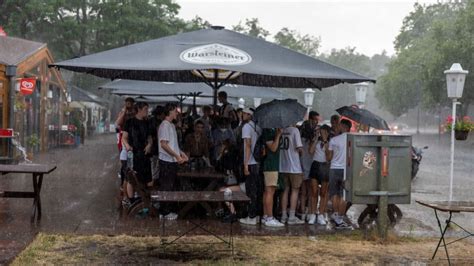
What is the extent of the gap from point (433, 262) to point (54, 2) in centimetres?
3524

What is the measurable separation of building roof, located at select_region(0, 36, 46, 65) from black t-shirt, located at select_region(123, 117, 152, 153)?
973cm

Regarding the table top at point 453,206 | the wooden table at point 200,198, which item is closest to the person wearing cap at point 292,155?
the wooden table at point 200,198

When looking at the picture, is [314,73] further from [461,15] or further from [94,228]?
[461,15]

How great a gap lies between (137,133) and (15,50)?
42.0 ft

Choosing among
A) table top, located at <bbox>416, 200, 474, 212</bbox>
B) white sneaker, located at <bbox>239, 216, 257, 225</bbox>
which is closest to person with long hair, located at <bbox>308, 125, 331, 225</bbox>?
white sneaker, located at <bbox>239, 216, 257, 225</bbox>

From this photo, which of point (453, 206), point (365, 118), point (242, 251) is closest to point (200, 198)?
point (242, 251)

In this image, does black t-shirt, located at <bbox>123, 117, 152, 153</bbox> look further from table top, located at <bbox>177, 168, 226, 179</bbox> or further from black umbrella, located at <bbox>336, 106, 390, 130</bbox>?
black umbrella, located at <bbox>336, 106, 390, 130</bbox>

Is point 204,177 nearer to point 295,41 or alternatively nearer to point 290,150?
point 290,150

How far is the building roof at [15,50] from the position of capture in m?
18.4

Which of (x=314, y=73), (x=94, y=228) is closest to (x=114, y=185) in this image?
(x=94, y=228)

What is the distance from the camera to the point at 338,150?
8.64 meters

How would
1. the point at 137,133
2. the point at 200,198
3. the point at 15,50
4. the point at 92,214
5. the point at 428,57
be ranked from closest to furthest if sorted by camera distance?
1. the point at 200,198
2. the point at 137,133
3. the point at 92,214
4. the point at 15,50
5. the point at 428,57

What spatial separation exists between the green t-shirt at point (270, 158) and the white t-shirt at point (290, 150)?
0.16 metres

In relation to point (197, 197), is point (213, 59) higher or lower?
higher
